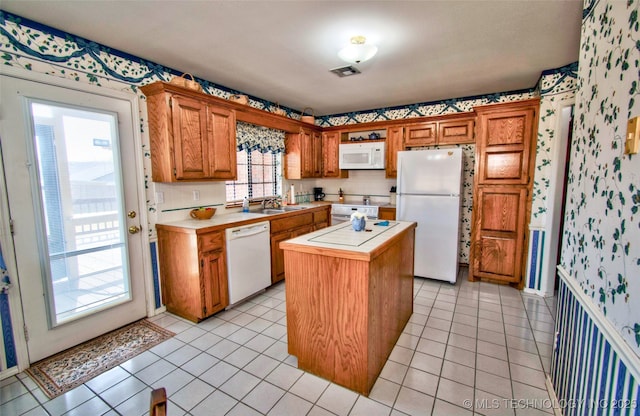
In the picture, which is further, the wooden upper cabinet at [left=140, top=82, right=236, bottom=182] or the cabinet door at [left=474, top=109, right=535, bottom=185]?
the cabinet door at [left=474, top=109, right=535, bottom=185]

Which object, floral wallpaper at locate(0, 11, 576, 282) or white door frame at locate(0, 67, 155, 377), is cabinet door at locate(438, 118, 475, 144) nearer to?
floral wallpaper at locate(0, 11, 576, 282)

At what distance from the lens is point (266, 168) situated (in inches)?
170

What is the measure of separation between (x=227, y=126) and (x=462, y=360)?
3.09 metres

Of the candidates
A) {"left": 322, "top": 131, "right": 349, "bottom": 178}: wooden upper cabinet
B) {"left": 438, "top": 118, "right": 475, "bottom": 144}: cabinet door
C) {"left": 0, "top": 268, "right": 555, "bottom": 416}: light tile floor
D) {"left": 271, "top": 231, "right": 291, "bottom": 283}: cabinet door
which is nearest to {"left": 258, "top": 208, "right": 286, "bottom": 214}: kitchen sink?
{"left": 271, "top": 231, "right": 291, "bottom": 283}: cabinet door

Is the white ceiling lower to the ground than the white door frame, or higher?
higher

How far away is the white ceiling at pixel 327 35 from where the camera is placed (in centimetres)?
184

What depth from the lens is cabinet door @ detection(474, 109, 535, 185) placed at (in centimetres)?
325

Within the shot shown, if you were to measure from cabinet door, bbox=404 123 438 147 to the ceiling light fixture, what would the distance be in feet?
6.97

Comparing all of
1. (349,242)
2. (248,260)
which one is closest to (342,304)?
(349,242)

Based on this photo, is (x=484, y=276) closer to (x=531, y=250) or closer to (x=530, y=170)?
(x=531, y=250)

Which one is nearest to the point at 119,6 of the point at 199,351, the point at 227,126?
the point at 227,126

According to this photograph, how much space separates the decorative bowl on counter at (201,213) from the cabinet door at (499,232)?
3.23 meters

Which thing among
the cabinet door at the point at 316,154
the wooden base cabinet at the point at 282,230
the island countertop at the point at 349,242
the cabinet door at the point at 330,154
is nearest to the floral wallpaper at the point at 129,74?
the cabinet door at the point at 316,154

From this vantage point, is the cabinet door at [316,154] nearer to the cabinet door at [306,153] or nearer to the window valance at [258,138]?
the cabinet door at [306,153]
